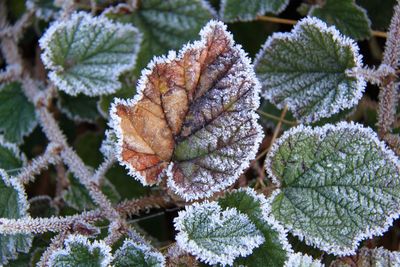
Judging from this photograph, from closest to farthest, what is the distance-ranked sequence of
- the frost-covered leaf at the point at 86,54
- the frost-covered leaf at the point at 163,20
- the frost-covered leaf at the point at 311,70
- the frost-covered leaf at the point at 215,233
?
the frost-covered leaf at the point at 215,233 < the frost-covered leaf at the point at 311,70 < the frost-covered leaf at the point at 86,54 < the frost-covered leaf at the point at 163,20

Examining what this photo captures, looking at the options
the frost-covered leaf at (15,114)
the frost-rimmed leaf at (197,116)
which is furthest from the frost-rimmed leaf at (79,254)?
the frost-covered leaf at (15,114)

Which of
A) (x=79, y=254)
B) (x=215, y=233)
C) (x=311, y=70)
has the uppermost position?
(x=311, y=70)

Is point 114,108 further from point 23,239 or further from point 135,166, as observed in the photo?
point 23,239

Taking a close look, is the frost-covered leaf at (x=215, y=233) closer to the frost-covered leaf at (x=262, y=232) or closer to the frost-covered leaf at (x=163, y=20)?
the frost-covered leaf at (x=262, y=232)

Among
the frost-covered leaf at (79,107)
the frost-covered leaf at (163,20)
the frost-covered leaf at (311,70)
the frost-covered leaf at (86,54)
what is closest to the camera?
the frost-covered leaf at (311,70)

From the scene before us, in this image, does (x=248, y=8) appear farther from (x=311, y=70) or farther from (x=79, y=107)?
(x=79, y=107)

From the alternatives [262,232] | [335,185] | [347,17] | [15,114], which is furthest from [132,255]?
[347,17]
